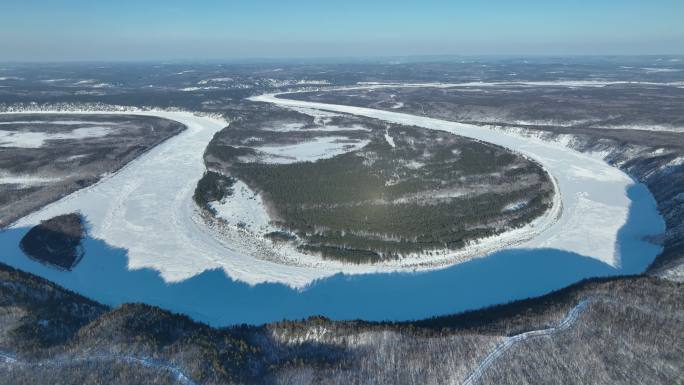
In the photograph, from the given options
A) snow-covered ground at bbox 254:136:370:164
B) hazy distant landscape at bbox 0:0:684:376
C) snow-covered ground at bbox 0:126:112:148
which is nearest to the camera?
hazy distant landscape at bbox 0:0:684:376

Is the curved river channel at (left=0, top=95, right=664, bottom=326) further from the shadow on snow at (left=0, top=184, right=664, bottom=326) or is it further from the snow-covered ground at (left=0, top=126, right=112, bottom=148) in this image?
the snow-covered ground at (left=0, top=126, right=112, bottom=148)

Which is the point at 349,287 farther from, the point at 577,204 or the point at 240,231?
the point at 577,204

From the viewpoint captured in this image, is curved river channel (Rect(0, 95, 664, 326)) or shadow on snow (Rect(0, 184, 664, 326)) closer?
shadow on snow (Rect(0, 184, 664, 326))

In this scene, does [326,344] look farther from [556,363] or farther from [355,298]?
[556,363]

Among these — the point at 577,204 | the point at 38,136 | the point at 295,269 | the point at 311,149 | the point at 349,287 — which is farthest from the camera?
the point at 38,136

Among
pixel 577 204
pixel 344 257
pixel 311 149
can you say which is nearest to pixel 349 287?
pixel 344 257

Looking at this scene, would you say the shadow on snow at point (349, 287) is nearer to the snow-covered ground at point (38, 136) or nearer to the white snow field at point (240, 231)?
the white snow field at point (240, 231)

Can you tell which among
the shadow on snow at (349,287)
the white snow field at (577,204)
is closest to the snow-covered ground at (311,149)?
the white snow field at (577,204)

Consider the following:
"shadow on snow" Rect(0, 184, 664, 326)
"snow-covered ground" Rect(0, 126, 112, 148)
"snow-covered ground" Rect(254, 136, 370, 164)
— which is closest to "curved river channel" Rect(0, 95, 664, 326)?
"shadow on snow" Rect(0, 184, 664, 326)

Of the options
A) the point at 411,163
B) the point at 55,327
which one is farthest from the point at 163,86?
the point at 55,327
